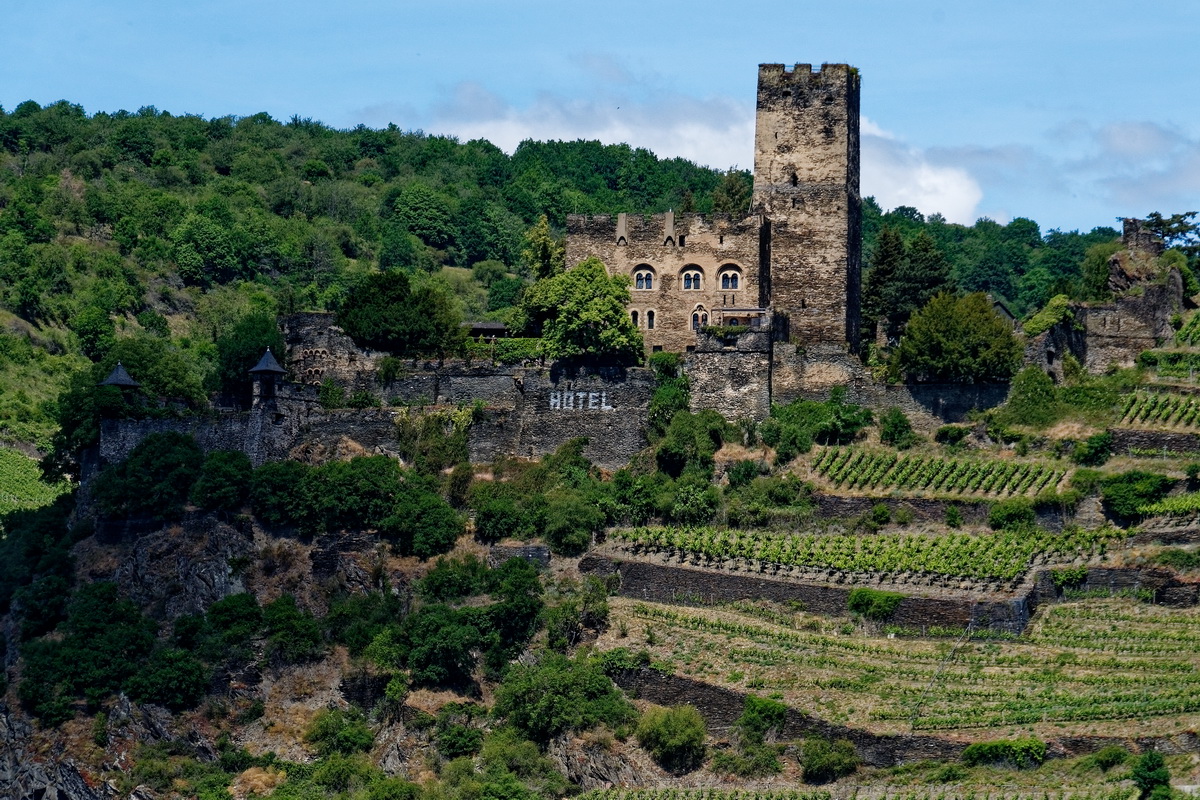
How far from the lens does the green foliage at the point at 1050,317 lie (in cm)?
6900

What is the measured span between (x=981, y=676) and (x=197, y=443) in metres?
23.7

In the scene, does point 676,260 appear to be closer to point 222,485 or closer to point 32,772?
point 222,485

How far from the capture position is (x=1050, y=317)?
69375 mm

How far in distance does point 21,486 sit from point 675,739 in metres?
36.0

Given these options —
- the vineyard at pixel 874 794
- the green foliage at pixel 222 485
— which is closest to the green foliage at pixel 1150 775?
the vineyard at pixel 874 794

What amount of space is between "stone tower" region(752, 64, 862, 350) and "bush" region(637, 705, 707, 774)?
17.6 metres

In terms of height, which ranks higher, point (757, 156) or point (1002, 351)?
point (757, 156)

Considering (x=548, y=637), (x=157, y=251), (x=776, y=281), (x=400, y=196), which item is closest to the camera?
(x=548, y=637)

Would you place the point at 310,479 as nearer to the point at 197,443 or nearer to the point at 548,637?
the point at 197,443

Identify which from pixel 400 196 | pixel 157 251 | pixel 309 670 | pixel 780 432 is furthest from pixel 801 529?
pixel 400 196

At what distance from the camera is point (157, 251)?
108 meters

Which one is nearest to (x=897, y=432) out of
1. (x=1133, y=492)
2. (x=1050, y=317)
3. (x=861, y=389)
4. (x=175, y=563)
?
(x=861, y=389)

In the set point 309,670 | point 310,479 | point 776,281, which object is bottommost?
point 309,670

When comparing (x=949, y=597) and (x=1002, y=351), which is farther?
(x=1002, y=351)
